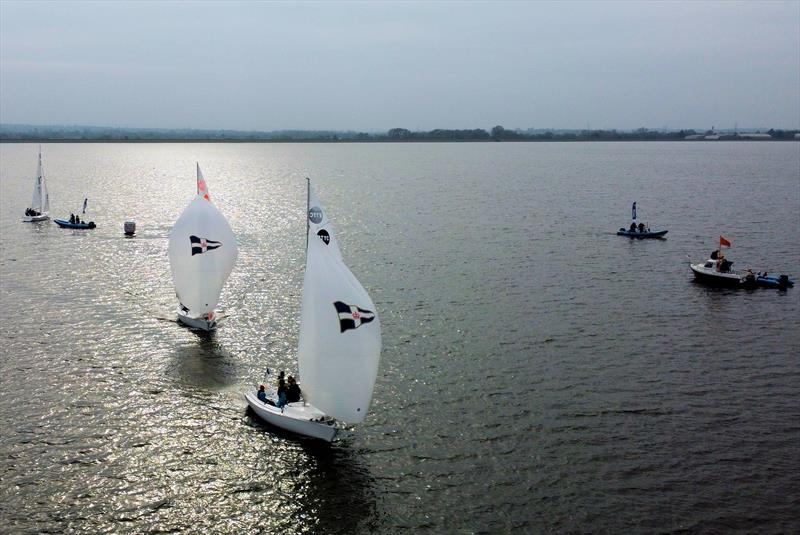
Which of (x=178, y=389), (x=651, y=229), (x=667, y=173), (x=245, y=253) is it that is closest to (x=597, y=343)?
(x=178, y=389)

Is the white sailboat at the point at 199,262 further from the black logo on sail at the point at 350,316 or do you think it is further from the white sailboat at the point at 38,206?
the white sailboat at the point at 38,206

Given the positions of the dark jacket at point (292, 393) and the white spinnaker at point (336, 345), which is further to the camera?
the dark jacket at point (292, 393)

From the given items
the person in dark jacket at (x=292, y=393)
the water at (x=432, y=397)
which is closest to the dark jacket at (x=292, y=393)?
the person in dark jacket at (x=292, y=393)

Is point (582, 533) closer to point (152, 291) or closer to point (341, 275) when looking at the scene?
point (341, 275)

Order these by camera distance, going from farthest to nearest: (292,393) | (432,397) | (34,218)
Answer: (34,218)
(432,397)
(292,393)

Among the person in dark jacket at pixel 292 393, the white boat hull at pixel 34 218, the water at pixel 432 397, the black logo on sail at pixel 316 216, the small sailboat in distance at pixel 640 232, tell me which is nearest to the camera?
the water at pixel 432 397

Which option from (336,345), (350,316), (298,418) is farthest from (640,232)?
(298,418)

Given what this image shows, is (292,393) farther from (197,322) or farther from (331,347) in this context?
(197,322)
